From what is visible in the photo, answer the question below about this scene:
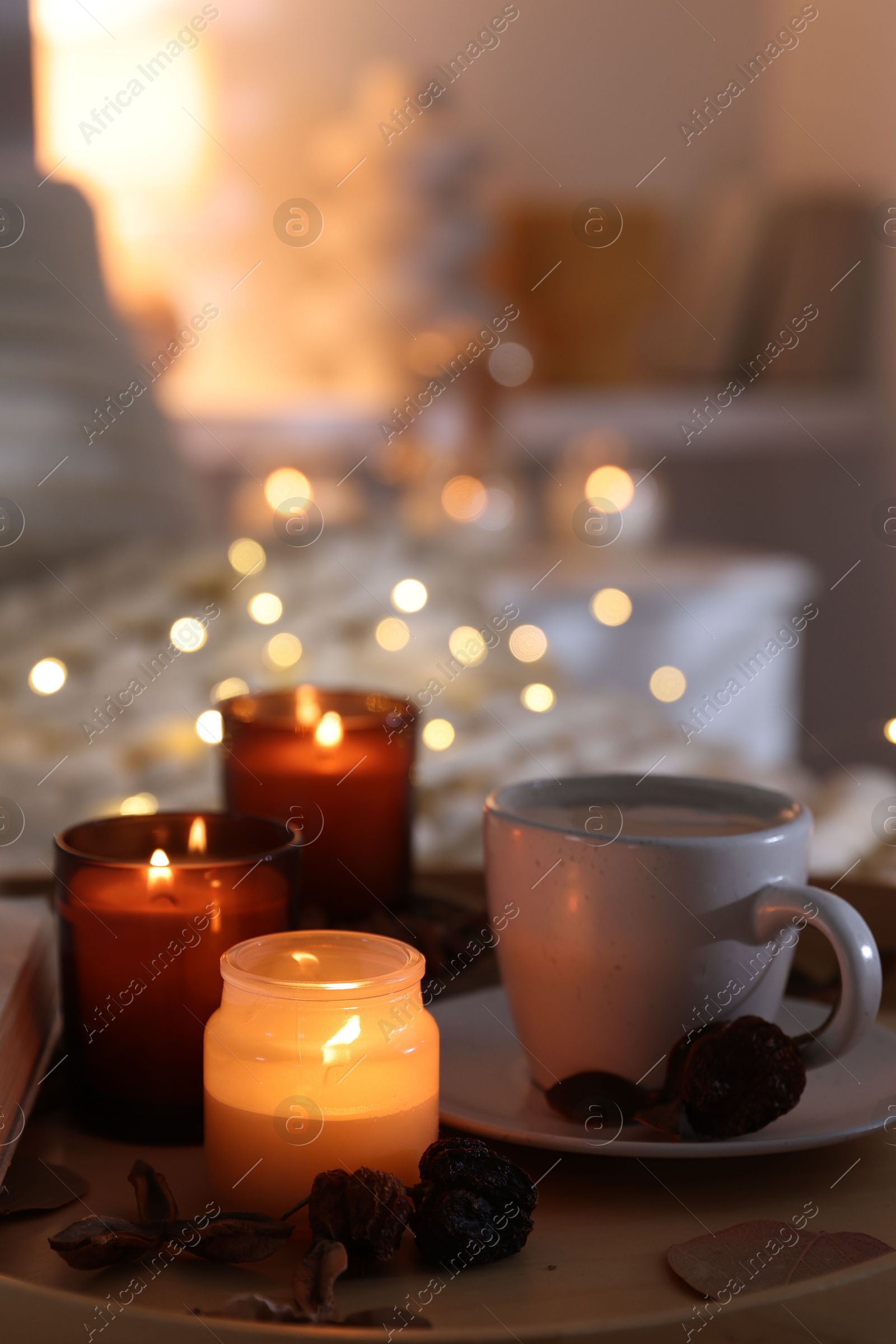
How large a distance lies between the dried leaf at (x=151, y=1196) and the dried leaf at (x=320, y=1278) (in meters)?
0.05

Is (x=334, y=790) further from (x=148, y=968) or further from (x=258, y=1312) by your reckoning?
(x=258, y=1312)

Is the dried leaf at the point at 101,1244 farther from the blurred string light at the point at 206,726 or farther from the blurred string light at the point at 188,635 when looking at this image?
the blurred string light at the point at 188,635

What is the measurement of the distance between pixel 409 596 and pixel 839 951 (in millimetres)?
904

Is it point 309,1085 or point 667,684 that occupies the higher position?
point 309,1085

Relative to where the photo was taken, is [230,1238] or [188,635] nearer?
[230,1238]

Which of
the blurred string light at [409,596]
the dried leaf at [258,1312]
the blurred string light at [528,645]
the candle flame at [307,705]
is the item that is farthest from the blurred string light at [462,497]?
the dried leaf at [258,1312]

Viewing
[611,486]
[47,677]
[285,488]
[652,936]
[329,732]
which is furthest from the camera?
[611,486]

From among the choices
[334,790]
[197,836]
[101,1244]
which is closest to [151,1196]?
[101,1244]

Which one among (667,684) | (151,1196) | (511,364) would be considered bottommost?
(667,684)

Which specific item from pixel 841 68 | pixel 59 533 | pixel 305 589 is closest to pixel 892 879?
pixel 305 589

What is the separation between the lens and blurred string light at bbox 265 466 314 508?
6.12ft

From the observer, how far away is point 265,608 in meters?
1.22

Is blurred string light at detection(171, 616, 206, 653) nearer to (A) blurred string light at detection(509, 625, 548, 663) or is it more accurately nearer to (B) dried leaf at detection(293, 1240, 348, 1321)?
(A) blurred string light at detection(509, 625, 548, 663)

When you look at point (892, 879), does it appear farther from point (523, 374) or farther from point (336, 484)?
point (523, 374)
